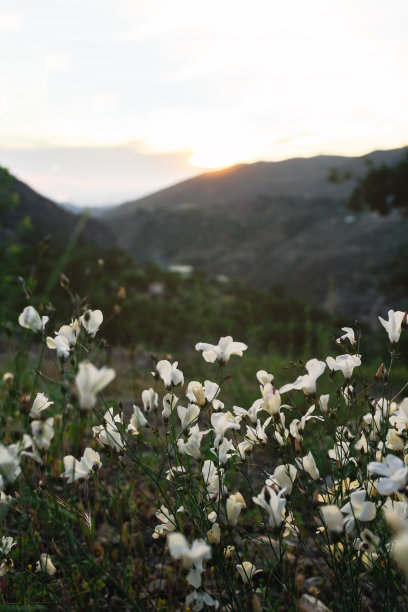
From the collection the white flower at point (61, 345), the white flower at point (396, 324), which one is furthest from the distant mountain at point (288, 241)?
the white flower at point (61, 345)

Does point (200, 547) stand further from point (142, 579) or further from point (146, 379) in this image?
point (146, 379)

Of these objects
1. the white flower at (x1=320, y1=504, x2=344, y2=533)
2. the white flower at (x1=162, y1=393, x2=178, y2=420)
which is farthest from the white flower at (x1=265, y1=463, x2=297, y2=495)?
the white flower at (x1=162, y1=393, x2=178, y2=420)

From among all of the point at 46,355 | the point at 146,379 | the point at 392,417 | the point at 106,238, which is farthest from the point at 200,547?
the point at 106,238

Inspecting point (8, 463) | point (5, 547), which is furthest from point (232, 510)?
point (5, 547)

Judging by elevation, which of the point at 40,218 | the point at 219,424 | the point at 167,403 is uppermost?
the point at 40,218

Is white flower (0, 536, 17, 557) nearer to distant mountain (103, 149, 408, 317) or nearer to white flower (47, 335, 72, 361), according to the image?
white flower (47, 335, 72, 361)

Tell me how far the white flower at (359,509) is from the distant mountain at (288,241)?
803 cm

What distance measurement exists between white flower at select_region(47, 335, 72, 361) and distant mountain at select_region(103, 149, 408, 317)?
26.0 feet

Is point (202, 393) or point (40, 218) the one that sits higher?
point (40, 218)

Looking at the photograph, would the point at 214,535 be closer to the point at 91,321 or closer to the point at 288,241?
the point at 91,321

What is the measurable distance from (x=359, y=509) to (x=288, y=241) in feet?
90.9

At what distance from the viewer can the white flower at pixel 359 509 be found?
0.94 meters

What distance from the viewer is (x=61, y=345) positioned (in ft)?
3.95

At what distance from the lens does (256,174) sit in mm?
60812
